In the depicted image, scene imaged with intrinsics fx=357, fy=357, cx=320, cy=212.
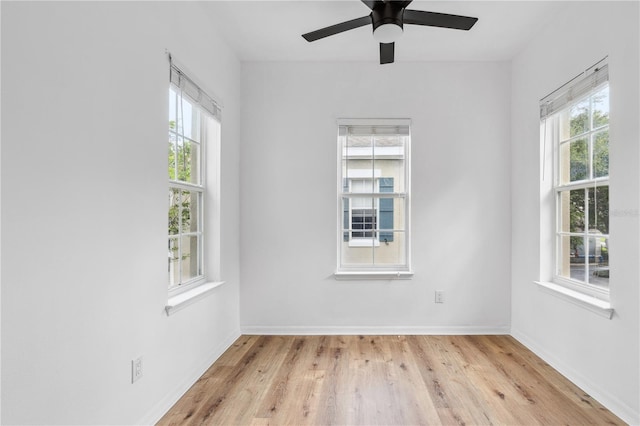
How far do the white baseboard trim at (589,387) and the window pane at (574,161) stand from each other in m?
1.41

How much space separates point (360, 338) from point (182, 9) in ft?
10.3

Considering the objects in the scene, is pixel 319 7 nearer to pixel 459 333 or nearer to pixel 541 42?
pixel 541 42

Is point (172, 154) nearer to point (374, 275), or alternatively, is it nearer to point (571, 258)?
point (374, 275)

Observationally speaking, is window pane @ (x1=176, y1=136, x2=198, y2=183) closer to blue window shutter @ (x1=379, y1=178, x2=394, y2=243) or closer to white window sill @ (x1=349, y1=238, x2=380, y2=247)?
white window sill @ (x1=349, y1=238, x2=380, y2=247)

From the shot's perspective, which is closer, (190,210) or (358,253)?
(190,210)

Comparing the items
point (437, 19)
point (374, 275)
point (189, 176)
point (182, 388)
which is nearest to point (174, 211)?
point (189, 176)

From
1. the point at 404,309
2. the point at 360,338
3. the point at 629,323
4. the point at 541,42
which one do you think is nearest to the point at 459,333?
the point at 404,309

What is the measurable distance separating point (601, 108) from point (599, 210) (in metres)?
0.70

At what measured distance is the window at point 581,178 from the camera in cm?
242

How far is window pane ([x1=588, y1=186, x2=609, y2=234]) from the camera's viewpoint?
240 centimetres

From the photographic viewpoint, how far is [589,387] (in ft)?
7.82

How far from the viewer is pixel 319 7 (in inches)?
107

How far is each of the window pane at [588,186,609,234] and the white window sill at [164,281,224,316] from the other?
9.40 ft

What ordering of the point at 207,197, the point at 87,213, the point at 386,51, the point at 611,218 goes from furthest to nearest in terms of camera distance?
the point at 207,197, the point at 386,51, the point at 611,218, the point at 87,213
